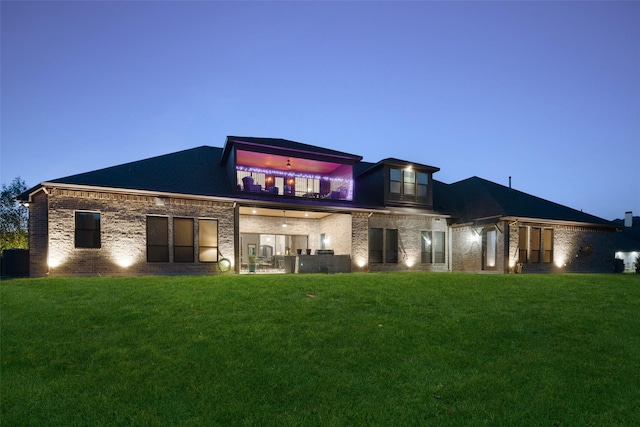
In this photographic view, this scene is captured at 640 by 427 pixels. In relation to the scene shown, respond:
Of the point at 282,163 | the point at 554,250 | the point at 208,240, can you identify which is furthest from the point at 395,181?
the point at 208,240

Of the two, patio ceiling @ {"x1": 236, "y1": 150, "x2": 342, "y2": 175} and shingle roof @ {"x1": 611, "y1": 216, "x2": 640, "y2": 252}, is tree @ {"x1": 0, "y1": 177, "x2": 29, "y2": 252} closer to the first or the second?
patio ceiling @ {"x1": 236, "y1": 150, "x2": 342, "y2": 175}

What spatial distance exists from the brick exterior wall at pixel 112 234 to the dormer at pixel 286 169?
112 inches

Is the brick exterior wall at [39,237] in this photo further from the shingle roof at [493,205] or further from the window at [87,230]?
the shingle roof at [493,205]

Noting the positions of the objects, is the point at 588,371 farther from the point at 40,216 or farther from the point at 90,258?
the point at 40,216

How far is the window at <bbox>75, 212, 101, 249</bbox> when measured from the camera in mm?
13188

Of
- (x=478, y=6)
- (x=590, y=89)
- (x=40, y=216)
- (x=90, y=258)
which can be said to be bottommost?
(x=90, y=258)

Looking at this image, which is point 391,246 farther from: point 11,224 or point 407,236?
point 11,224

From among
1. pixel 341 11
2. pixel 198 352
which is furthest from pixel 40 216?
pixel 341 11

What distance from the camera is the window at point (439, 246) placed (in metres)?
20.0

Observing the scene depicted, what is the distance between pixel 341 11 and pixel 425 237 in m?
23.5

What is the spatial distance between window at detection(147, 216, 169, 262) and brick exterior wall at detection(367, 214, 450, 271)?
1021cm

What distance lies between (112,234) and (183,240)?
2730 mm

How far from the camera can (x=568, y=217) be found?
2045 centimetres

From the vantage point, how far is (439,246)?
20203mm
